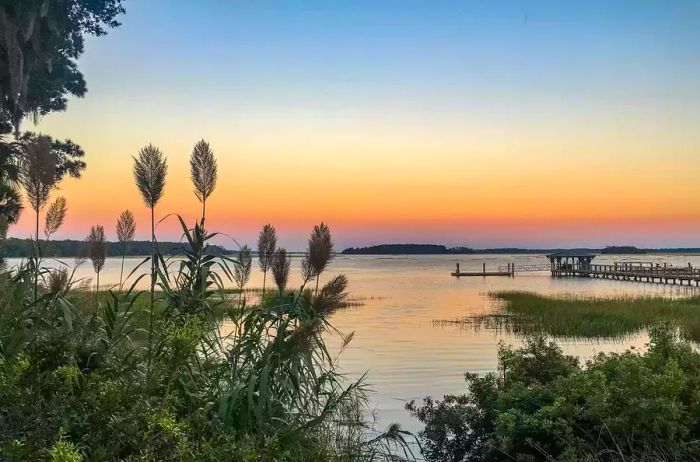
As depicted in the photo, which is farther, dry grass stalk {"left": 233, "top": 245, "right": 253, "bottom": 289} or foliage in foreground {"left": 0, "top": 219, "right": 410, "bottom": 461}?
dry grass stalk {"left": 233, "top": 245, "right": 253, "bottom": 289}

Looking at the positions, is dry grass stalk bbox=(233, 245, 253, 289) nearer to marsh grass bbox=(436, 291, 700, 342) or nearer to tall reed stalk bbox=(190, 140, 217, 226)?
tall reed stalk bbox=(190, 140, 217, 226)

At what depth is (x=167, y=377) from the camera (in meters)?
3.06

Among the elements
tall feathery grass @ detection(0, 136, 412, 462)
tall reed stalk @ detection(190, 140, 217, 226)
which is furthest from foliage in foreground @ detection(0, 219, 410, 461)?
tall reed stalk @ detection(190, 140, 217, 226)

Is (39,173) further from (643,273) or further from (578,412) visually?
(643,273)

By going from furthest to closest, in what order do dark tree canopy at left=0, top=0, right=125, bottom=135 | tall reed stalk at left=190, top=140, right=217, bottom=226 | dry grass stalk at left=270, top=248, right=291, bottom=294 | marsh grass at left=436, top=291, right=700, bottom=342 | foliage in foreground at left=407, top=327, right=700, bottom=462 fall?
marsh grass at left=436, top=291, right=700, bottom=342 < dark tree canopy at left=0, top=0, right=125, bottom=135 < foliage in foreground at left=407, top=327, right=700, bottom=462 < dry grass stalk at left=270, top=248, right=291, bottom=294 < tall reed stalk at left=190, top=140, right=217, bottom=226

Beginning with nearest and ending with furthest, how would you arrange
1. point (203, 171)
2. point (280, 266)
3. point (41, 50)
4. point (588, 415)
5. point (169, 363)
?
point (169, 363) → point (203, 171) → point (280, 266) → point (588, 415) → point (41, 50)

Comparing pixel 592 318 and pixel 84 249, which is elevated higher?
pixel 84 249

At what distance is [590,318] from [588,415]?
2095 centimetres

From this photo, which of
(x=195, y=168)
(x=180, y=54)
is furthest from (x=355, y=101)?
(x=195, y=168)

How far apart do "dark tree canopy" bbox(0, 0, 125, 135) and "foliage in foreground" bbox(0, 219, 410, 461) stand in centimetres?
452

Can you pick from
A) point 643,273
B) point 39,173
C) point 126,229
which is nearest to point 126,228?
point 126,229

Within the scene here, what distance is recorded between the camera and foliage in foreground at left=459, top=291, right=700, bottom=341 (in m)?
22.1

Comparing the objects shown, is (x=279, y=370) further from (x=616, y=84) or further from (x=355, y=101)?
(x=616, y=84)

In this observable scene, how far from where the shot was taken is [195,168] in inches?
146
